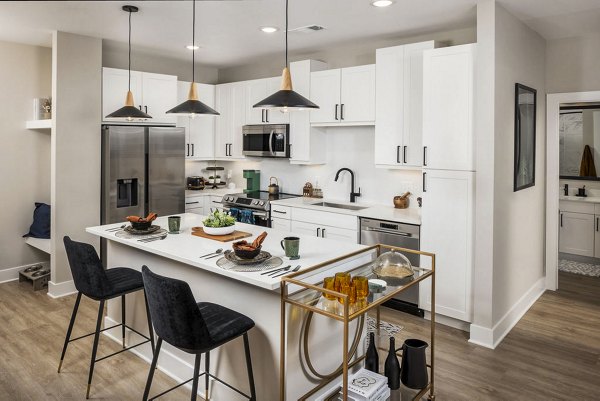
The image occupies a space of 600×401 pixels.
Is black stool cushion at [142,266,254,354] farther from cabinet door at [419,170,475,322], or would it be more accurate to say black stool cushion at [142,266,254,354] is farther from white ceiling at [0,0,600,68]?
cabinet door at [419,170,475,322]

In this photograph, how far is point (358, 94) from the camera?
4285 mm

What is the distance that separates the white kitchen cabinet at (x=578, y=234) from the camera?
544cm

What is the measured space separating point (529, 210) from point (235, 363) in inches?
122

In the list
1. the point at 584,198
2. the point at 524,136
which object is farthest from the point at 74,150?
the point at 584,198

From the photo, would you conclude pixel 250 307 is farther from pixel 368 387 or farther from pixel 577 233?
pixel 577 233

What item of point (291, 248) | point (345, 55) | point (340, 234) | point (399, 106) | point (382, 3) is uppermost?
point (345, 55)

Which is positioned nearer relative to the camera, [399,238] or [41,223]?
[399,238]

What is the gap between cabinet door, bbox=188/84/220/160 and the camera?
5.60 metres

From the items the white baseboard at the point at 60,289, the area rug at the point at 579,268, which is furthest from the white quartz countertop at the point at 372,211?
the area rug at the point at 579,268

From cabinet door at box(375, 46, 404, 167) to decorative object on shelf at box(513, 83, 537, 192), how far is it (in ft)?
3.11

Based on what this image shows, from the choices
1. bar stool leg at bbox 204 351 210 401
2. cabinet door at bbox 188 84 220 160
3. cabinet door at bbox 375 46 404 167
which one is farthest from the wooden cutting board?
cabinet door at bbox 188 84 220 160

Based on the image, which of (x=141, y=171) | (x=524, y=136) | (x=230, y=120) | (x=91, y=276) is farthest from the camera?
(x=230, y=120)

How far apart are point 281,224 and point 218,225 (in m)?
1.86

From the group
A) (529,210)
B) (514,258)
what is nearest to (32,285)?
(514,258)
